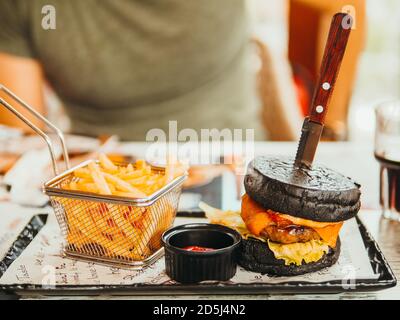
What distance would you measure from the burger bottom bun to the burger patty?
0.12 ft

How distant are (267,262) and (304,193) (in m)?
0.22

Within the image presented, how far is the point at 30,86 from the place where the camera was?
446 centimetres

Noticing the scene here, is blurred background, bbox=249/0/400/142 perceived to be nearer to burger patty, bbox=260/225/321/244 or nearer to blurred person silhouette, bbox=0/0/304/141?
blurred person silhouette, bbox=0/0/304/141

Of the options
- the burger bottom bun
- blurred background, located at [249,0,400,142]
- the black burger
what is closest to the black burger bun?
the black burger

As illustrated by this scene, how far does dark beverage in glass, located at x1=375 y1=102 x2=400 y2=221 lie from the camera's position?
202 centimetres

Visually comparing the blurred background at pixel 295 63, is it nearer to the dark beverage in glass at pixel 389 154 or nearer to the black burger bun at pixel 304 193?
the dark beverage in glass at pixel 389 154

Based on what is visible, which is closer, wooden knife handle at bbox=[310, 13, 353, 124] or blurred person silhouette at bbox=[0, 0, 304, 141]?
wooden knife handle at bbox=[310, 13, 353, 124]

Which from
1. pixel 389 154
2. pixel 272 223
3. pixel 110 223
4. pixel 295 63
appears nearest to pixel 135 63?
pixel 295 63

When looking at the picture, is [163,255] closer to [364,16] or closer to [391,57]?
[364,16]

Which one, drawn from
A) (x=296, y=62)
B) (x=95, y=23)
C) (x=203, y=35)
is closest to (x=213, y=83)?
(x=203, y=35)

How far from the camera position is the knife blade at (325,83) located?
155 cm

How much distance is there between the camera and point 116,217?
159 centimetres

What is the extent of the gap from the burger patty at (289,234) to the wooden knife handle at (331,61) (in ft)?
1.04
